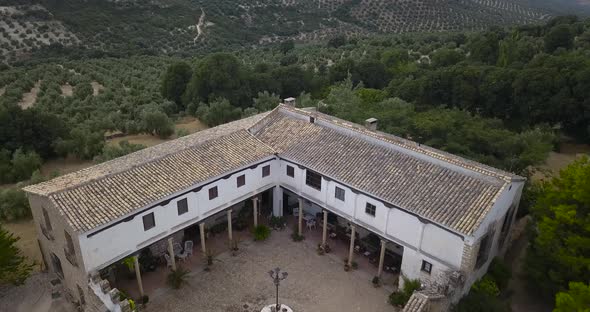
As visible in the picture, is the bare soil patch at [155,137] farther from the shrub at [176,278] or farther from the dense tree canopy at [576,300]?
the dense tree canopy at [576,300]

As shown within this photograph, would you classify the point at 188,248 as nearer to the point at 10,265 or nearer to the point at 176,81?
the point at 10,265

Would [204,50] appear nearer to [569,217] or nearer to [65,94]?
[65,94]

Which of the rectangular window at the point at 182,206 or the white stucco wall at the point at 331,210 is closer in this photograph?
the white stucco wall at the point at 331,210

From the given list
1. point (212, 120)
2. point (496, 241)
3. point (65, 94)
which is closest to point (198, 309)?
point (496, 241)

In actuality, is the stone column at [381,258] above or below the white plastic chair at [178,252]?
above

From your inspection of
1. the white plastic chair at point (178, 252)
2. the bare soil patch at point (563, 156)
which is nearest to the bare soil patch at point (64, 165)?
the white plastic chair at point (178, 252)
